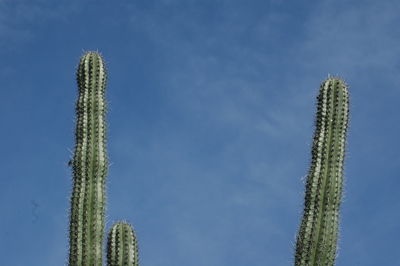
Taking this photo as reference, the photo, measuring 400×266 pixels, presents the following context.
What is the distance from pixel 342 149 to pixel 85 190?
3725 millimetres

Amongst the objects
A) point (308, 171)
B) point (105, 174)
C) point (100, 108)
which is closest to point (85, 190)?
point (105, 174)

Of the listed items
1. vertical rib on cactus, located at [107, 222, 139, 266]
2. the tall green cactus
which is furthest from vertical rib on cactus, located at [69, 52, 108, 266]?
vertical rib on cactus, located at [107, 222, 139, 266]

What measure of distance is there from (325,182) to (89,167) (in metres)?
3.48

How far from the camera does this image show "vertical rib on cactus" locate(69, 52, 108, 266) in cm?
1280

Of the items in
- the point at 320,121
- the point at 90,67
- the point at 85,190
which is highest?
the point at 90,67

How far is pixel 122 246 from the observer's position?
40.0 ft

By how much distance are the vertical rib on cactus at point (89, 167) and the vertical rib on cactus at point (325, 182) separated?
295cm

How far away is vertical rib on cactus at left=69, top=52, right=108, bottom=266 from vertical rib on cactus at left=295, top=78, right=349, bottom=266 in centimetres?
295

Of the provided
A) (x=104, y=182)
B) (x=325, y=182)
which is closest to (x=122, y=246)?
(x=104, y=182)

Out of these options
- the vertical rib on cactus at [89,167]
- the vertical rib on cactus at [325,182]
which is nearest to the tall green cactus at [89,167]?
the vertical rib on cactus at [89,167]

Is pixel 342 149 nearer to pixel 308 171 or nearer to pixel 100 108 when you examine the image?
pixel 308 171

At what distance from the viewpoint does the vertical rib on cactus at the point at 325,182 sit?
1195cm

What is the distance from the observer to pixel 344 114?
12.7 m

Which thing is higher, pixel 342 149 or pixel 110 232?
pixel 342 149
